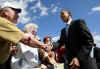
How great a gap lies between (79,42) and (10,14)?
1326mm

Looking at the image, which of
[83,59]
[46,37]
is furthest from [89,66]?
[46,37]

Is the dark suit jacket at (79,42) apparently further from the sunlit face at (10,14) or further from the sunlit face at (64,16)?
the sunlit face at (10,14)

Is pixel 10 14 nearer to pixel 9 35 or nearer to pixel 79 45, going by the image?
pixel 9 35

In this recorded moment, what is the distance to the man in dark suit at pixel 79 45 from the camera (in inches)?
139

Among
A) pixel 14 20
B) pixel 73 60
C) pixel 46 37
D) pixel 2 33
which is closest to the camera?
pixel 2 33

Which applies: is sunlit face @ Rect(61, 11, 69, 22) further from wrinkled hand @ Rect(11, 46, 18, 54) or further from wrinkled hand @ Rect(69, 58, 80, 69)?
wrinkled hand @ Rect(11, 46, 18, 54)

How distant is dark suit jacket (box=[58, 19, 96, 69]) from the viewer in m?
3.55

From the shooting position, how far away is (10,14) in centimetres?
269

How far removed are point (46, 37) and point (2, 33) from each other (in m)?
4.76

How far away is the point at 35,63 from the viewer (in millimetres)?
3793

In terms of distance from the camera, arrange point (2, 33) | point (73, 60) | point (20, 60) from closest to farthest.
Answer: point (2, 33), point (73, 60), point (20, 60)

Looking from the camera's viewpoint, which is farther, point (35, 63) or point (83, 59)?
point (35, 63)

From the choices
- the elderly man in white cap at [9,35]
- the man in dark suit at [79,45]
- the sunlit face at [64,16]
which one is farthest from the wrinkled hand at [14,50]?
the sunlit face at [64,16]

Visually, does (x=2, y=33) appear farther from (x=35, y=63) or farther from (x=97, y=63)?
(x=97, y=63)
